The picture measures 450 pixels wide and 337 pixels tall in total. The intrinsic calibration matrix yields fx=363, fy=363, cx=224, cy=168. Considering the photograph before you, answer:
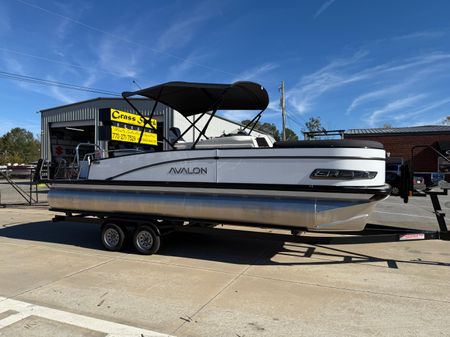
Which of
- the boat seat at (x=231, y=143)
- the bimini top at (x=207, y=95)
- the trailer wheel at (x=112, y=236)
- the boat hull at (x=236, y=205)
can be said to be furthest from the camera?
the trailer wheel at (x=112, y=236)

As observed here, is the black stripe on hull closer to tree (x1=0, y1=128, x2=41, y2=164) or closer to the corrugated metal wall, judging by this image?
the corrugated metal wall

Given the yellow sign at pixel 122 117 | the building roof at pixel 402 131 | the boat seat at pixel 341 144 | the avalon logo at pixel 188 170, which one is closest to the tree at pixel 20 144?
the yellow sign at pixel 122 117

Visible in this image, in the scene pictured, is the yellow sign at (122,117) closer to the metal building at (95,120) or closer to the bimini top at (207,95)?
the metal building at (95,120)

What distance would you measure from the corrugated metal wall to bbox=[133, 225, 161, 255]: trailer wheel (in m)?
16.8

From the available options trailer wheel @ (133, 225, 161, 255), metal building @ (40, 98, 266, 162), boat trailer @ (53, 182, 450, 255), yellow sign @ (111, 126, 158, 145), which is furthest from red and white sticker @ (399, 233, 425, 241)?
metal building @ (40, 98, 266, 162)

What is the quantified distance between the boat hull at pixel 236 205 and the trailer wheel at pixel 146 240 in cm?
26

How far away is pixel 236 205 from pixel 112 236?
8.78 feet

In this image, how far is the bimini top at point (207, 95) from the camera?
244 inches

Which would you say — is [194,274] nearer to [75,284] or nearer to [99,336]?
[75,284]

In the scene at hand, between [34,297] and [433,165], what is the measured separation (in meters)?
30.0

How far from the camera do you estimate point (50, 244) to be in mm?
7355

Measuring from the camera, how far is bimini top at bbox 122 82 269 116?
20.4 ft

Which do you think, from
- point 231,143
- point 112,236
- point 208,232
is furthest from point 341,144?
point 112,236

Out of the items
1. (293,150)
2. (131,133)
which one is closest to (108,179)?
(293,150)
